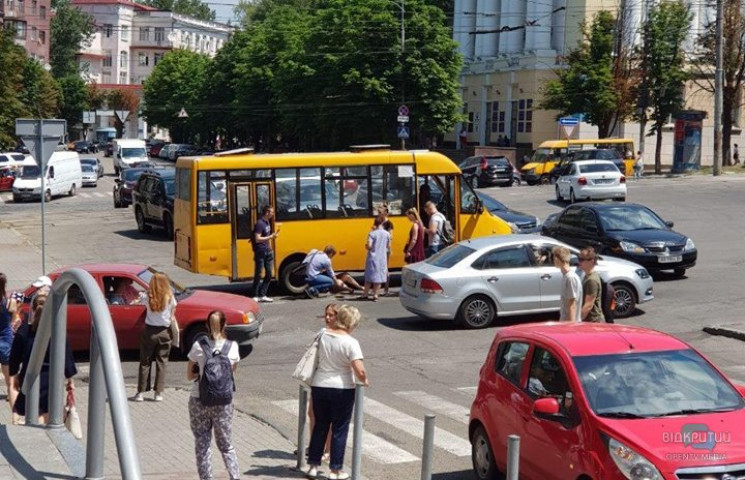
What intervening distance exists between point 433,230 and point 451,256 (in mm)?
3518

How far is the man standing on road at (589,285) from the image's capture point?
46.3 feet

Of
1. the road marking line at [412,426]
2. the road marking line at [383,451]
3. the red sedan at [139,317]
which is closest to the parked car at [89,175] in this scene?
the red sedan at [139,317]

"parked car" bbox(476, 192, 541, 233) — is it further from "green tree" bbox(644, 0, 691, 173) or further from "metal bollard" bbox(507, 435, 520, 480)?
"green tree" bbox(644, 0, 691, 173)

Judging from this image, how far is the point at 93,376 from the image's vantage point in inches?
301

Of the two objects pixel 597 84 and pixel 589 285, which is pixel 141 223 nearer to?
pixel 589 285

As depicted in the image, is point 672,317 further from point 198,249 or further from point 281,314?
point 198,249

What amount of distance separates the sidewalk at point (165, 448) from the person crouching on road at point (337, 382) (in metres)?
0.68

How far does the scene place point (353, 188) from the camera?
25.1 meters

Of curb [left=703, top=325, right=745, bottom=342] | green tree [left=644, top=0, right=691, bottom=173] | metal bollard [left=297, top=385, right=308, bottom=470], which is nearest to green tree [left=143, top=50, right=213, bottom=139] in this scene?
green tree [left=644, top=0, right=691, bottom=173]

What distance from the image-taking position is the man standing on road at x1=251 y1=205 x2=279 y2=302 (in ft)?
76.3

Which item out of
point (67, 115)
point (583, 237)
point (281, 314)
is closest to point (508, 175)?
point (583, 237)

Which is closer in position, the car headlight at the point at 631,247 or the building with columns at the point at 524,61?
the car headlight at the point at 631,247

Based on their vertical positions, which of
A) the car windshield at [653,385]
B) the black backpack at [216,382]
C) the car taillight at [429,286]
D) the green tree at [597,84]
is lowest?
the car taillight at [429,286]

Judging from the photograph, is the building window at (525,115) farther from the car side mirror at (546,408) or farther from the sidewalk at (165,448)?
the car side mirror at (546,408)
